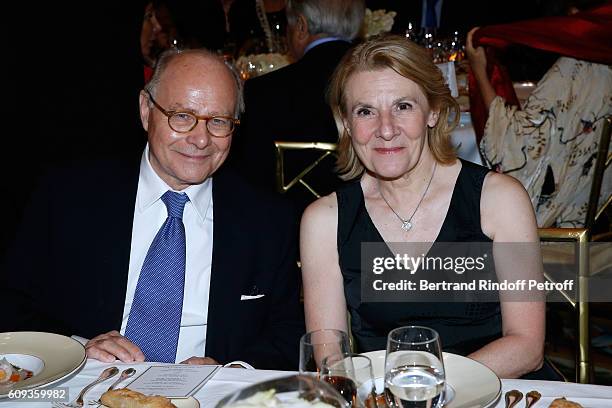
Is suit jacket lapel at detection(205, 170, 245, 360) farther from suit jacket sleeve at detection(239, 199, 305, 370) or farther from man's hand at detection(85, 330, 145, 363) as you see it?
man's hand at detection(85, 330, 145, 363)

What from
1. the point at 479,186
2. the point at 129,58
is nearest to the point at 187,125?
the point at 479,186

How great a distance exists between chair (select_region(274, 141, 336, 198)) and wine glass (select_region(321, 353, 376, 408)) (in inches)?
81.6

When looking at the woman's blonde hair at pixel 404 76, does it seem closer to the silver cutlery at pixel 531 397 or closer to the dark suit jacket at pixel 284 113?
the silver cutlery at pixel 531 397

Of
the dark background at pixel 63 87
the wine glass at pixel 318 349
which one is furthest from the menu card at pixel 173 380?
the dark background at pixel 63 87

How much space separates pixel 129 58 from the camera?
13.0 ft

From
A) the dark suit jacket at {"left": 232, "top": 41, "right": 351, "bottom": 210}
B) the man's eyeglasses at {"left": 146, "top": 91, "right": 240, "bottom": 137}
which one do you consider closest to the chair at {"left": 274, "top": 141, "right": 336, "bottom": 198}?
the dark suit jacket at {"left": 232, "top": 41, "right": 351, "bottom": 210}

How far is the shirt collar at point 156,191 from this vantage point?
255cm

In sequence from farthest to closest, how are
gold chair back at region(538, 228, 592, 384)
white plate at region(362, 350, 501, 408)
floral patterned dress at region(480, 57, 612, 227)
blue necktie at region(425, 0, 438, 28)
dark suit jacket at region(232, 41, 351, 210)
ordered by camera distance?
blue necktie at region(425, 0, 438, 28), dark suit jacket at region(232, 41, 351, 210), floral patterned dress at region(480, 57, 612, 227), gold chair back at region(538, 228, 592, 384), white plate at region(362, 350, 501, 408)

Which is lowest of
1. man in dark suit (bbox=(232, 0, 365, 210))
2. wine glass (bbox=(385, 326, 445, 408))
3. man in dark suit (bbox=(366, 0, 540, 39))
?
wine glass (bbox=(385, 326, 445, 408))

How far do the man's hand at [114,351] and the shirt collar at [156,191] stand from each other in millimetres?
592

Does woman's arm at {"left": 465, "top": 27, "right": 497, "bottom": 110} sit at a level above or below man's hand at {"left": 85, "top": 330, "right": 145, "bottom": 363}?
above

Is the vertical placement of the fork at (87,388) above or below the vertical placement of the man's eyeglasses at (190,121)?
below

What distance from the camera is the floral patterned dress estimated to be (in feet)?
12.1

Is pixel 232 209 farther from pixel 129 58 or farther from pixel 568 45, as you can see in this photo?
pixel 568 45
